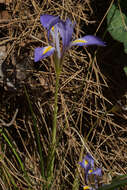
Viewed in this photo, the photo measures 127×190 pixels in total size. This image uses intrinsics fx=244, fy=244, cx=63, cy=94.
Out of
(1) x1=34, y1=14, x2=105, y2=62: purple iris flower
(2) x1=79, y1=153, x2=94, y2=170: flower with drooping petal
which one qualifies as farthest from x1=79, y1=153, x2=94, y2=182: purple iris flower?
(1) x1=34, y1=14, x2=105, y2=62: purple iris flower

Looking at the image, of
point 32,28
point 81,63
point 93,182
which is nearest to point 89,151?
point 93,182

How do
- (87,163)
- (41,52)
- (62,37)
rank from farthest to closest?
(87,163) → (62,37) → (41,52)

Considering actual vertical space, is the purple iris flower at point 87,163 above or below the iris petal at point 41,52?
below

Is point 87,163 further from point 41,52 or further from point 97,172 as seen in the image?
point 41,52

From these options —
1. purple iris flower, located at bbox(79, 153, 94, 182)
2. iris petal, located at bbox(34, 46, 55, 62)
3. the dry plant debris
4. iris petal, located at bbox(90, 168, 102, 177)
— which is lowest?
iris petal, located at bbox(90, 168, 102, 177)

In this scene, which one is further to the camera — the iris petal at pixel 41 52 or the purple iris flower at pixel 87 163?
the purple iris flower at pixel 87 163

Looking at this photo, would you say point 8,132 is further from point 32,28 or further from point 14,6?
point 14,6

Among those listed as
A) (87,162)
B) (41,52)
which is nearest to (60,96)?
(87,162)

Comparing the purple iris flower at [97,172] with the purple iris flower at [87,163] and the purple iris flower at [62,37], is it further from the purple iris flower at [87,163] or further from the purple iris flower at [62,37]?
the purple iris flower at [62,37]

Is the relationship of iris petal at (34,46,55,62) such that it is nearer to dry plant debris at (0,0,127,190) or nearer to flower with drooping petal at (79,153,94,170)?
dry plant debris at (0,0,127,190)

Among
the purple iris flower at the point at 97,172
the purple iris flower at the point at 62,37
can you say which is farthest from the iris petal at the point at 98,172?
the purple iris flower at the point at 62,37
